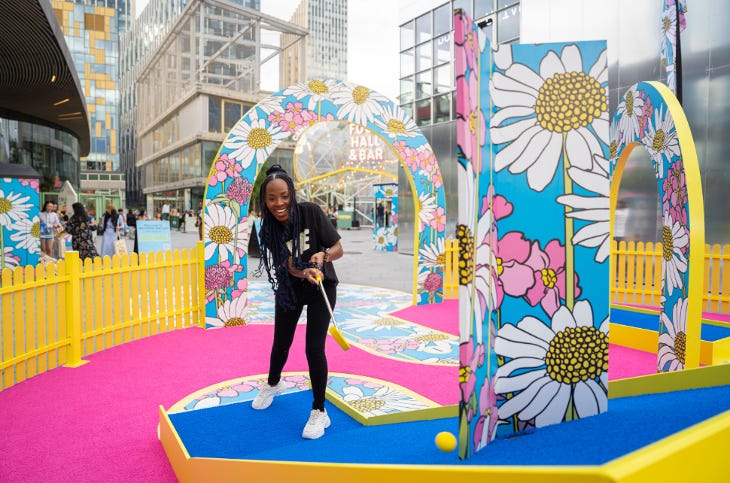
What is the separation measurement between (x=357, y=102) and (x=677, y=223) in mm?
5070

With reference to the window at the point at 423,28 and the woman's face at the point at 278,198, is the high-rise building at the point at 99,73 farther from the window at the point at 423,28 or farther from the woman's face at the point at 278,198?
the woman's face at the point at 278,198

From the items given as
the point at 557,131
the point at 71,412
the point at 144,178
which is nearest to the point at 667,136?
the point at 557,131

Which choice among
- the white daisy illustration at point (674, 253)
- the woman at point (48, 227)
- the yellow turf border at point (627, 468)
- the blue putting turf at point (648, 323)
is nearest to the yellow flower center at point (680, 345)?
the white daisy illustration at point (674, 253)

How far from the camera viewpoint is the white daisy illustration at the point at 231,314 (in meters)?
6.57

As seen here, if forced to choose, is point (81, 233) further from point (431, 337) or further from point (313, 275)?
point (313, 275)

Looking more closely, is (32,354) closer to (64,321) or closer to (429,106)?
(64,321)

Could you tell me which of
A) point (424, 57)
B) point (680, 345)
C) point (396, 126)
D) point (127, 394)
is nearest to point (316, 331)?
point (127, 394)

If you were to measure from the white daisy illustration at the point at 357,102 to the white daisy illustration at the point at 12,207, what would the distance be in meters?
7.23

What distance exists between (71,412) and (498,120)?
3.84 metres

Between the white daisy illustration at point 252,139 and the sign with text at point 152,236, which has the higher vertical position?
the white daisy illustration at point 252,139

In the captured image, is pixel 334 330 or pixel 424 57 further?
pixel 424 57

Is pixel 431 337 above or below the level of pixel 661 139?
below

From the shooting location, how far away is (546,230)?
1.84 metres

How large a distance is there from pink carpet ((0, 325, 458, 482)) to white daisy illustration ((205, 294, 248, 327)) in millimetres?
299
